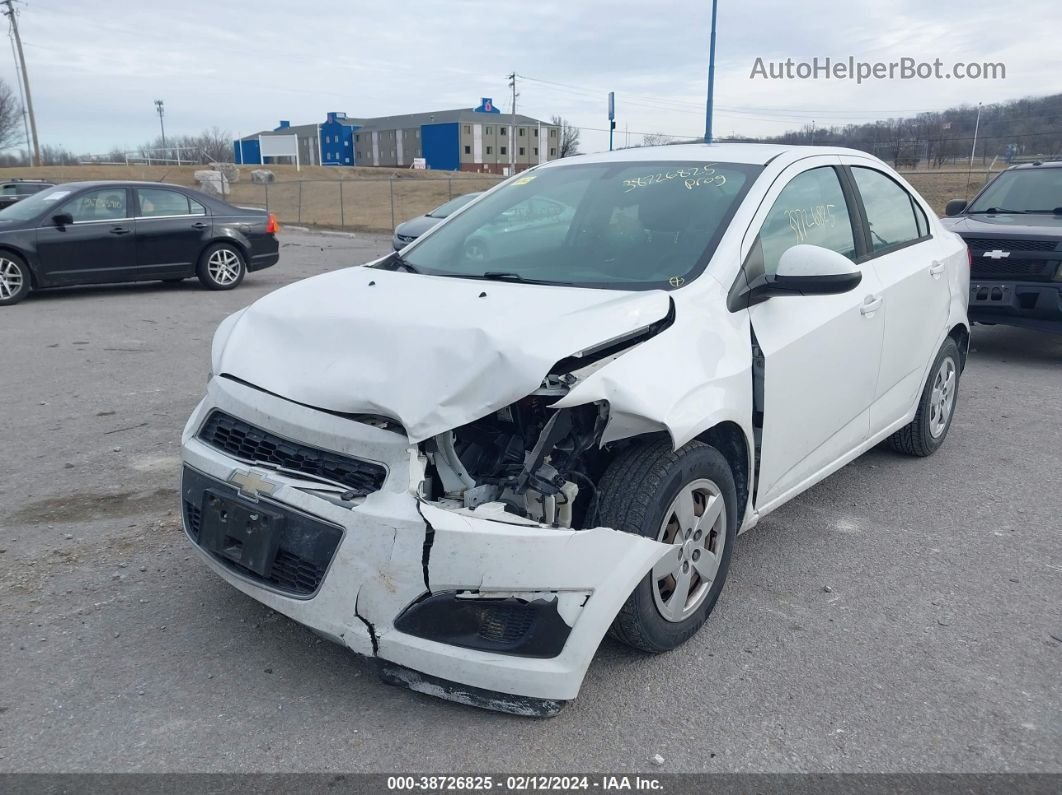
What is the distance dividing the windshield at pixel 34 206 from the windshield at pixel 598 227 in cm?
875

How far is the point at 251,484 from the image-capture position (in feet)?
9.43

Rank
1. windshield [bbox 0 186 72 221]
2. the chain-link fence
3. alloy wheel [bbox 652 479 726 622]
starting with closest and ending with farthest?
alloy wheel [bbox 652 479 726 622], windshield [bbox 0 186 72 221], the chain-link fence

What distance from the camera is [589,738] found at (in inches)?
106

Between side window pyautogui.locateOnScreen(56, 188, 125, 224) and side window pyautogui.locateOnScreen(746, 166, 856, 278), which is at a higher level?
side window pyautogui.locateOnScreen(746, 166, 856, 278)

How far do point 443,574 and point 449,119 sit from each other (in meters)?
95.4

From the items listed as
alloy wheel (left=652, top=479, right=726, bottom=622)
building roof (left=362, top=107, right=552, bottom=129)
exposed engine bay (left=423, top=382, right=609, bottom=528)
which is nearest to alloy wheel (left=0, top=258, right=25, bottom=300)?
exposed engine bay (left=423, top=382, right=609, bottom=528)

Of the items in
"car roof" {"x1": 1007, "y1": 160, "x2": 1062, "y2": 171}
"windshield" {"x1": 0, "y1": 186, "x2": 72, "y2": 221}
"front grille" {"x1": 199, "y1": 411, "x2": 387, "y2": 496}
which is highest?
"car roof" {"x1": 1007, "y1": 160, "x2": 1062, "y2": 171}

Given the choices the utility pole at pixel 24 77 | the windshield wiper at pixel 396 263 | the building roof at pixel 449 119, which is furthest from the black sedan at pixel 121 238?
the building roof at pixel 449 119

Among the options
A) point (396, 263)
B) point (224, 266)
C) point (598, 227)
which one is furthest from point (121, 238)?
point (598, 227)

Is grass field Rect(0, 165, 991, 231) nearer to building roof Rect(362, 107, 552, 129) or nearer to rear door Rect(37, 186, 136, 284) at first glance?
rear door Rect(37, 186, 136, 284)

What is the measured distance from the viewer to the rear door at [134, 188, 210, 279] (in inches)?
455

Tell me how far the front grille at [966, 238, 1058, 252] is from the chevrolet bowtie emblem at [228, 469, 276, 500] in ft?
24.3

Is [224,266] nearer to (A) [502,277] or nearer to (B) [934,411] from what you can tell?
(A) [502,277]

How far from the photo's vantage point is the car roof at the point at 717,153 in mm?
4035
